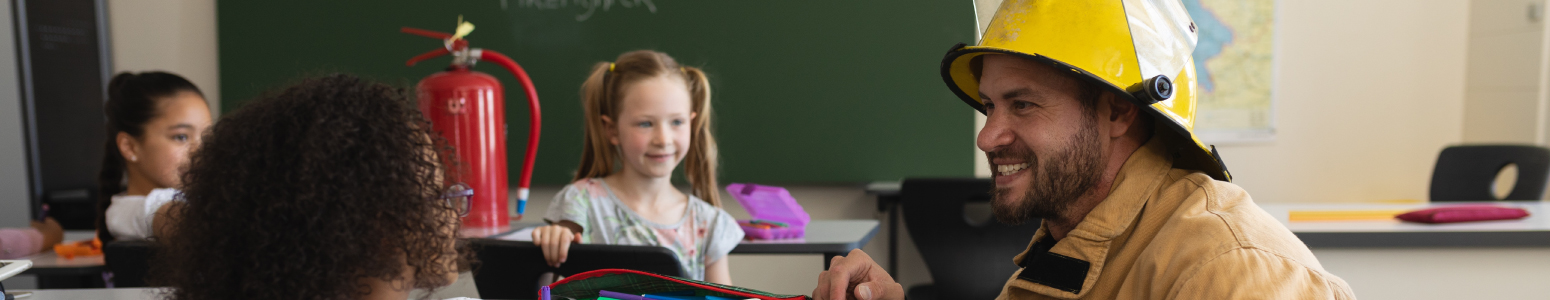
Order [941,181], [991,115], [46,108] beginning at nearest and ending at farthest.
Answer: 1. [991,115]
2. [941,181]
3. [46,108]

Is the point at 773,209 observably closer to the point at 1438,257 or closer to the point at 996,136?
the point at 996,136

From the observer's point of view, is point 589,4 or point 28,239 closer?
point 28,239

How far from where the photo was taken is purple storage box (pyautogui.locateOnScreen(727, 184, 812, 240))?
7.42 feet

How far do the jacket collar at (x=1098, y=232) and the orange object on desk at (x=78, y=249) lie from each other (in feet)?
7.69

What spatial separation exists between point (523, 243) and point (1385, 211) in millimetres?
2352

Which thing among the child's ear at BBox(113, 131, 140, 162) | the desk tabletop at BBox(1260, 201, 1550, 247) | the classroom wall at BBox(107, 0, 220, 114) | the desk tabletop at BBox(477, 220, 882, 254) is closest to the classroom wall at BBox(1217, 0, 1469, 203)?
the desk tabletop at BBox(1260, 201, 1550, 247)

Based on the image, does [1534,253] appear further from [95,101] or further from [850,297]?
[95,101]

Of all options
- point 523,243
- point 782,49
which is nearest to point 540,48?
point 782,49

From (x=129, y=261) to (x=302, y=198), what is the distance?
1.15 meters

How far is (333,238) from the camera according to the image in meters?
0.69

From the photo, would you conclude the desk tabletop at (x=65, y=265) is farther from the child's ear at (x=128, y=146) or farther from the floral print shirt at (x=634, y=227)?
the floral print shirt at (x=634, y=227)

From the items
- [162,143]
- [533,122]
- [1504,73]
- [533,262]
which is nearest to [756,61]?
[533,122]

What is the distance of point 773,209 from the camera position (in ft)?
7.77

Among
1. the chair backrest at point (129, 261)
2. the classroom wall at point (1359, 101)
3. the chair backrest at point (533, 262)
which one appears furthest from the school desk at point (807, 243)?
the classroom wall at point (1359, 101)
